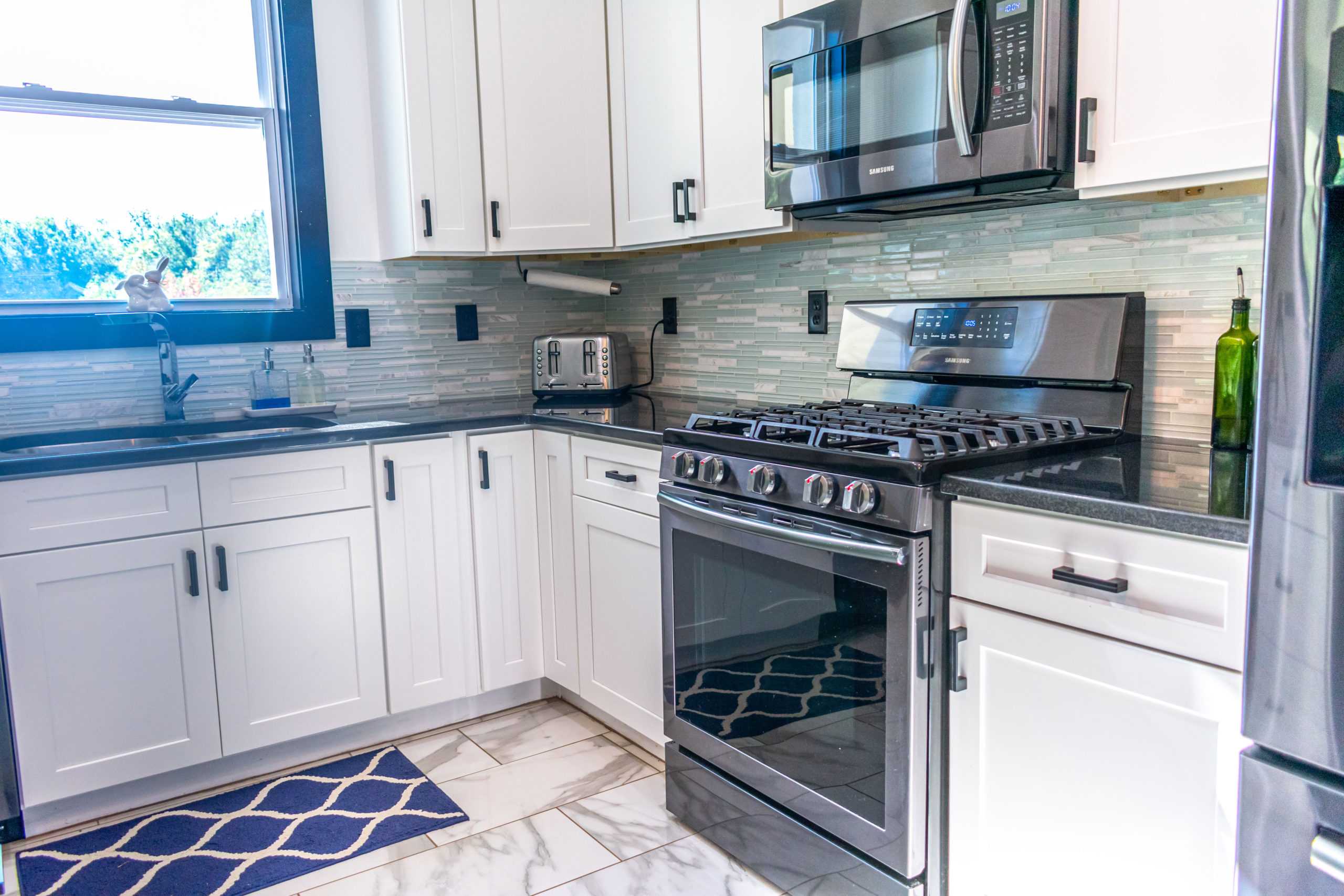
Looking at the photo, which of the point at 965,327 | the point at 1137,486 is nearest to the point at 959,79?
the point at 965,327

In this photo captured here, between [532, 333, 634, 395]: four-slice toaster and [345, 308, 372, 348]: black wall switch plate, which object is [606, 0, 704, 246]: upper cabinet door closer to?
[532, 333, 634, 395]: four-slice toaster

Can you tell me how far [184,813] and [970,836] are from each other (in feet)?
5.87

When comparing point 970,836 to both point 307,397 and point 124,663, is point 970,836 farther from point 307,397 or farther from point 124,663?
point 307,397

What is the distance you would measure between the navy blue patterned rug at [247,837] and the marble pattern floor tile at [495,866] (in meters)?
0.11

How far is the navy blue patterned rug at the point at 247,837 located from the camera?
202cm

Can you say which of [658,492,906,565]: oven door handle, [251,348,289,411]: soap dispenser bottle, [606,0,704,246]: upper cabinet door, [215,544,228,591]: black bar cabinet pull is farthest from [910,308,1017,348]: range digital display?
[251,348,289,411]: soap dispenser bottle

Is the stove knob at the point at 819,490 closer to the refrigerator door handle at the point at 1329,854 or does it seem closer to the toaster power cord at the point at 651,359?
the refrigerator door handle at the point at 1329,854

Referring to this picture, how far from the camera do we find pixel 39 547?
2119 mm

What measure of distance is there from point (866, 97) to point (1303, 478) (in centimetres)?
130

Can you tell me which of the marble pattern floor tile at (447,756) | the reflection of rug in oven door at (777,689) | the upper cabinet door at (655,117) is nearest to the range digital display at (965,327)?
the upper cabinet door at (655,117)

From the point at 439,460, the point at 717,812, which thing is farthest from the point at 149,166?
the point at 717,812

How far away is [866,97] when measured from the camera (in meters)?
2.02

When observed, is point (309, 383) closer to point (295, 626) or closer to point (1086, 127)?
point (295, 626)

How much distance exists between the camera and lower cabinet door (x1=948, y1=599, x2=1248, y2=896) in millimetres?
1250
